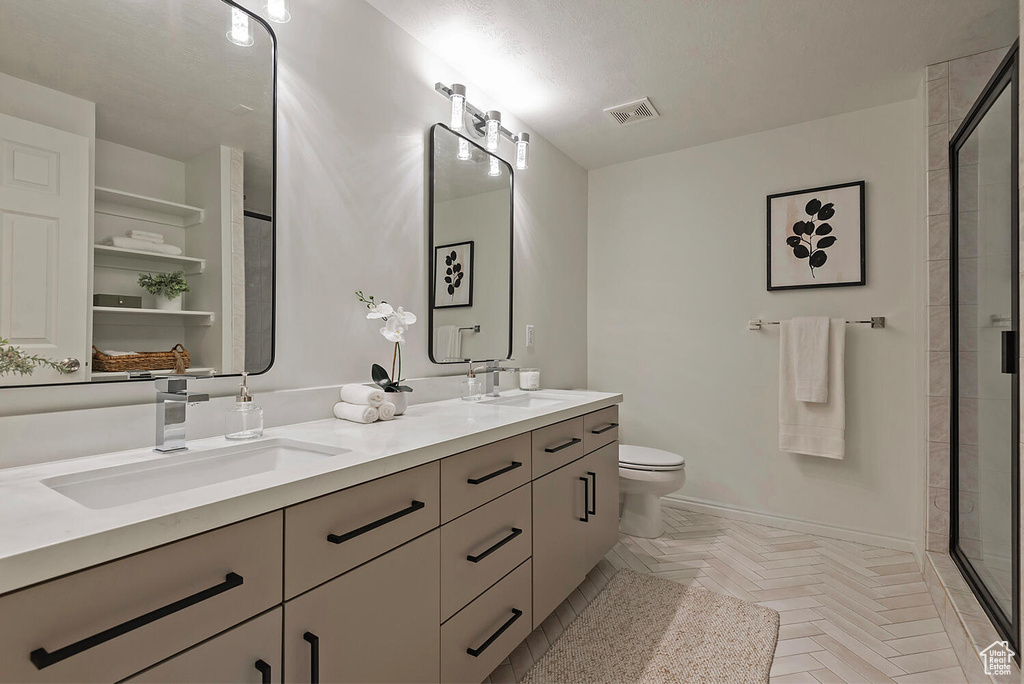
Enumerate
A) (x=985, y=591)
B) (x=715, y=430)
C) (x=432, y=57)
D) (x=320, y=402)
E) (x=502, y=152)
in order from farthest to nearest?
(x=715, y=430) < (x=502, y=152) < (x=432, y=57) < (x=985, y=591) < (x=320, y=402)

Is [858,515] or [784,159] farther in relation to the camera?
[784,159]

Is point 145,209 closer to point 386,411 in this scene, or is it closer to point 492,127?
point 386,411

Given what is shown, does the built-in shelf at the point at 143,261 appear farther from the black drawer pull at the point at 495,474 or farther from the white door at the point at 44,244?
the black drawer pull at the point at 495,474

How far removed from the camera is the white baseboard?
102 inches

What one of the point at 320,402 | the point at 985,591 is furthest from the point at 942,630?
the point at 320,402

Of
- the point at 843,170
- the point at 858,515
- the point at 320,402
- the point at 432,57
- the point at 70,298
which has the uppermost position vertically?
the point at 432,57

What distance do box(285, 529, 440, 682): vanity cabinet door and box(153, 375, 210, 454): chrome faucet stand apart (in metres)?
0.50

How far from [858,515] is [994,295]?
1.42 m

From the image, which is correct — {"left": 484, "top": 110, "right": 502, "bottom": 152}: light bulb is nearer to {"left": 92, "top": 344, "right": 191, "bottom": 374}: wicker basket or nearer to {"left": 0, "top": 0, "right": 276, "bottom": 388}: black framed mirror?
{"left": 0, "top": 0, "right": 276, "bottom": 388}: black framed mirror

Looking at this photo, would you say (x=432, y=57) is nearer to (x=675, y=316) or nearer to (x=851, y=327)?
(x=675, y=316)

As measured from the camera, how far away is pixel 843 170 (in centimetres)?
271

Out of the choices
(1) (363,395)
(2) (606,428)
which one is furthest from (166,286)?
(2) (606,428)

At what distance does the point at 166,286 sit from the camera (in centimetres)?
119

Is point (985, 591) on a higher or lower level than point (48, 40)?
lower
